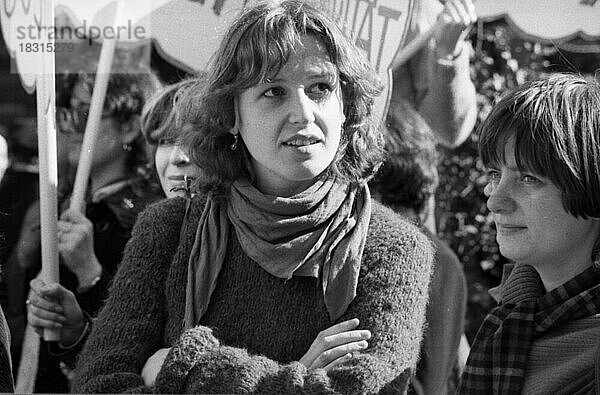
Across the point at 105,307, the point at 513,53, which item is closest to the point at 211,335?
the point at 105,307

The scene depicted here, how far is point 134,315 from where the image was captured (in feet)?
7.50

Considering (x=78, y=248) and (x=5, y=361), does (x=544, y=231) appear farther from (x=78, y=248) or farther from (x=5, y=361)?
(x=5, y=361)

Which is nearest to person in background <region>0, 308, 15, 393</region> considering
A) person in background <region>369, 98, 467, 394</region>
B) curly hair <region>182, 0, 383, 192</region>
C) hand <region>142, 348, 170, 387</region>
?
hand <region>142, 348, 170, 387</region>

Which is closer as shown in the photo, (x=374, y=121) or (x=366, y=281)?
(x=366, y=281)

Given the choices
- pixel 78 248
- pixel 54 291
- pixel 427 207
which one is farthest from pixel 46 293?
pixel 427 207

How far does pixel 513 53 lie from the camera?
2.63m

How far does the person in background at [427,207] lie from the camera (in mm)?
2498

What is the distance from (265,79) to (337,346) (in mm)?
658

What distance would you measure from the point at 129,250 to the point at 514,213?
95 cm

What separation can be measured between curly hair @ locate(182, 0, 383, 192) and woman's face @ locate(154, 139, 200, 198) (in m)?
0.18

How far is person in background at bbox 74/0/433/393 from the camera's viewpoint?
7.33 ft

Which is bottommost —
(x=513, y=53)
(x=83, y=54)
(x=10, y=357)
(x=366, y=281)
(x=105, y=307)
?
(x=10, y=357)

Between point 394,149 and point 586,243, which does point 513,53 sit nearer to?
point 394,149

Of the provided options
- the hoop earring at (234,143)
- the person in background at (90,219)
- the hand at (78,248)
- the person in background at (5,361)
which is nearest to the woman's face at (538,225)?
the hoop earring at (234,143)
